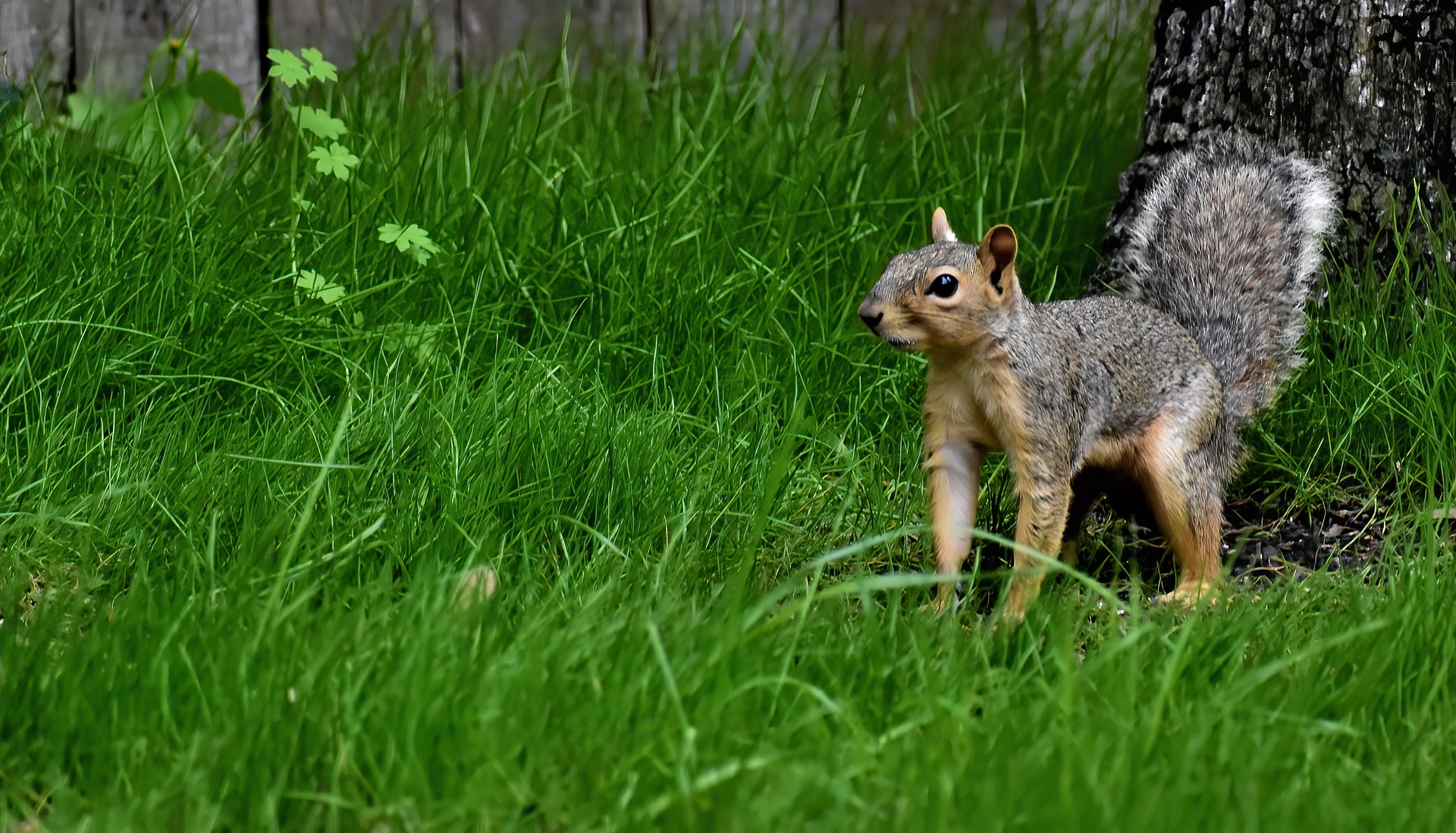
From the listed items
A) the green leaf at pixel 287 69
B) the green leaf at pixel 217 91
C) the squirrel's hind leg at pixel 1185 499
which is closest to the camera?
the squirrel's hind leg at pixel 1185 499

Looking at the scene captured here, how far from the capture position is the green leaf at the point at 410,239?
348 centimetres

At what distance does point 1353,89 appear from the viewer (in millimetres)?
3305

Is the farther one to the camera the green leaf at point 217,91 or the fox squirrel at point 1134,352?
the green leaf at point 217,91

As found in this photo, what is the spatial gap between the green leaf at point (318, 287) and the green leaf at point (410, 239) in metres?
0.20

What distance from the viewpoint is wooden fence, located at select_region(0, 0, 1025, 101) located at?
4480 mm

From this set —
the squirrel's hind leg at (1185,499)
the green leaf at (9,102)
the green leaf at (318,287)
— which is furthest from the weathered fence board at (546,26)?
the squirrel's hind leg at (1185,499)

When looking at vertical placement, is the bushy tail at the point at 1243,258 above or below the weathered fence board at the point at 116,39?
above

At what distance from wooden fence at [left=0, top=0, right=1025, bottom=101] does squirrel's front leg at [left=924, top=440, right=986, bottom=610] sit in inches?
94.9

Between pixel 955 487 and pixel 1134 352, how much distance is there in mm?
489

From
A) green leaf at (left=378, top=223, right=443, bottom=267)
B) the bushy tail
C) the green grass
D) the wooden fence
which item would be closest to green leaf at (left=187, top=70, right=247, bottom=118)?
the green grass

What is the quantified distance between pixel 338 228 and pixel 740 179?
1.16 m

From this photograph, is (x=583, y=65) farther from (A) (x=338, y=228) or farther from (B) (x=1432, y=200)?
(B) (x=1432, y=200)

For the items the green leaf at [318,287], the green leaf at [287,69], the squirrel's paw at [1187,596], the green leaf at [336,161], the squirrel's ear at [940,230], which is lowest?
the squirrel's paw at [1187,596]

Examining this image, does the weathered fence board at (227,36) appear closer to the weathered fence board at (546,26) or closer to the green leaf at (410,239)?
the weathered fence board at (546,26)
